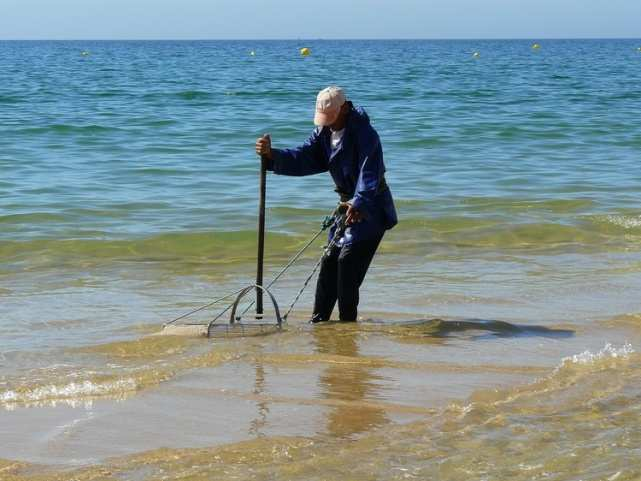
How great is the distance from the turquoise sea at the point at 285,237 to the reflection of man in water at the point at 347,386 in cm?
11

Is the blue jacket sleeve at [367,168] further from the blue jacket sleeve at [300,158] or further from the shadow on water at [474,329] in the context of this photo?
the shadow on water at [474,329]

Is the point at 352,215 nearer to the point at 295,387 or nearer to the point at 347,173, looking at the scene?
the point at 347,173

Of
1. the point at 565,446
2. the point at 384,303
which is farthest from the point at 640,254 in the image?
the point at 565,446

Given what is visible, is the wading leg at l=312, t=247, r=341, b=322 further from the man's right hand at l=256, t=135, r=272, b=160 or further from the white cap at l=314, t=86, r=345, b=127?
the white cap at l=314, t=86, r=345, b=127

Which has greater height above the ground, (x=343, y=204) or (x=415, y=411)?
(x=343, y=204)

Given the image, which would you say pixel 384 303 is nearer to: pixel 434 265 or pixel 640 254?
pixel 434 265

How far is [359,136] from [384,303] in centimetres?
193

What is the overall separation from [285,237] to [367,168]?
4732mm

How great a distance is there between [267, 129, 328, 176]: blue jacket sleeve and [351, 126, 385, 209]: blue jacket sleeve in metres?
0.39

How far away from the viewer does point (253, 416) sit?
4.95 metres

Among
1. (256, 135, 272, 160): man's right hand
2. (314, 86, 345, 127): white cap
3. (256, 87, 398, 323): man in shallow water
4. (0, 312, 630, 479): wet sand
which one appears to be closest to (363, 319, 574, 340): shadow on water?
(0, 312, 630, 479): wet sand

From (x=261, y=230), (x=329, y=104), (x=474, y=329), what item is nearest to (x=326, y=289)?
(x=261, y=230)

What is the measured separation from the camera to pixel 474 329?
6.85 metres

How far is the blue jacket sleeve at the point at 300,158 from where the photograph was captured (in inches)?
258
